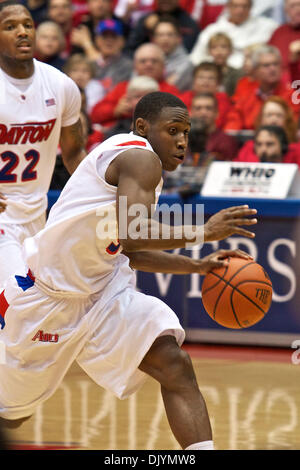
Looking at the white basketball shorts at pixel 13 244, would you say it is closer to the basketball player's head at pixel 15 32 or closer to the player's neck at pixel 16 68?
the player's neck at pixel 16 68

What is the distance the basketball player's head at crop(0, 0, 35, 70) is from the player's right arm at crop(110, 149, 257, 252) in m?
1.60

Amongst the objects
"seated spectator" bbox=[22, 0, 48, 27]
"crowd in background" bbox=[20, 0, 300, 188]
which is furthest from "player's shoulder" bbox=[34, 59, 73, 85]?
"seated spectator" bbox=[22, 0, 48, 27]

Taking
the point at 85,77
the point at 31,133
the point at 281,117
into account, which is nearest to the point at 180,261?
the point at 31,133

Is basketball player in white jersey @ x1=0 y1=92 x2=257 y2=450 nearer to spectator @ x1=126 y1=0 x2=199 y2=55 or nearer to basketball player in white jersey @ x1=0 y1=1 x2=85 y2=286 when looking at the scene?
basketball player in white jersey @ x1=0 y1=1 x2=85 y2=286

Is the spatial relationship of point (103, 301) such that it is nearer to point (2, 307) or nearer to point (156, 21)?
point (2, 307)

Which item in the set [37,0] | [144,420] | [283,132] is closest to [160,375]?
[144,420]

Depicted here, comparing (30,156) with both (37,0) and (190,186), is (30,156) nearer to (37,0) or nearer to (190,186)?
(190,186)

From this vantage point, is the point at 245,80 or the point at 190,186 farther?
the point at 245,80

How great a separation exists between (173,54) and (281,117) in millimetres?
2183

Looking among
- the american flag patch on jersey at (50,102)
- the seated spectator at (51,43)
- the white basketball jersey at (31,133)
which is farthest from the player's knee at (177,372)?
the seated spectator at (51,43)

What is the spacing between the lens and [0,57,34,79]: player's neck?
5.02 metres

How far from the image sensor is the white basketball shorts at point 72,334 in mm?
3883
